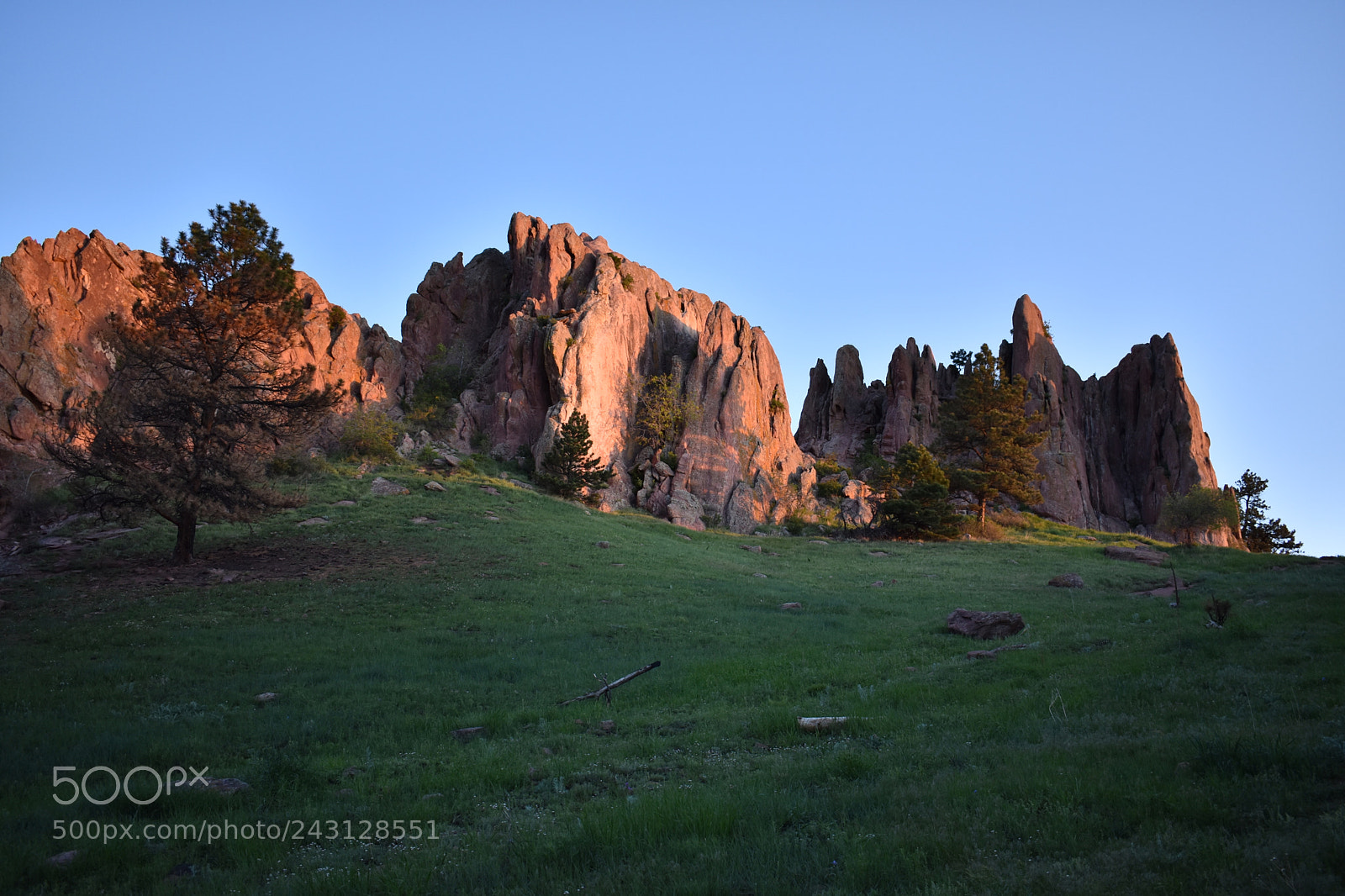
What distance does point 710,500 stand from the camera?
54344 millimetres

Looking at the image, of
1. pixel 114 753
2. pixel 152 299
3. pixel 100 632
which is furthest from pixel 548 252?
pixel 114 753

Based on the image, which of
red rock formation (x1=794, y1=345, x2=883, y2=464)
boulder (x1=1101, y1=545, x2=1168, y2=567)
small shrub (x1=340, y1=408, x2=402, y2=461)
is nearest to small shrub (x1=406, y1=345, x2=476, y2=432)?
small shrub (x1=340, y1=408, x2=402, y2=461)

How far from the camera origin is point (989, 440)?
5831cm

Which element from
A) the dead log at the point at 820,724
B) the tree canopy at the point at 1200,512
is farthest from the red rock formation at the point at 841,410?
the dead log at the point at 820,724

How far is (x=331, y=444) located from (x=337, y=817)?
4290cm

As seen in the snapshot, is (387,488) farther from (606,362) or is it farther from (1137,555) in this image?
(1137,555)

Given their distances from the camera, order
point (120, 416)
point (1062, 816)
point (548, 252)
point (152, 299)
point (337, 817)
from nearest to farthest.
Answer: point (1062, 816), point (337, 817), point (120, 416), point (152, 299), point (548, 252)

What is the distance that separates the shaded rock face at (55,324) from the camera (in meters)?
41.3

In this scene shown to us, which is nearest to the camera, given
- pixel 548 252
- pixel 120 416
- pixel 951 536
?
pixel 120 416

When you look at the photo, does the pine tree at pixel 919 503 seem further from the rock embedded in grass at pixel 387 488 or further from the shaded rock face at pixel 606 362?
the rock embedded in grass at pixel 387 488

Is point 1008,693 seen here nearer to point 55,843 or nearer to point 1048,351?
point 55,843

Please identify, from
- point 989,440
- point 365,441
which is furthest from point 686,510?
point 989,440

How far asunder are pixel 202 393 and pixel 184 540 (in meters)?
5.28

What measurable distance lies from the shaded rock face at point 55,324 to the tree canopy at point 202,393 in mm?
13750
